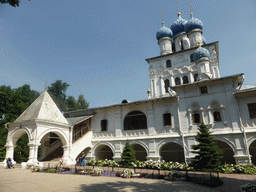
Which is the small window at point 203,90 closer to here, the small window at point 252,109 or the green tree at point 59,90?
the small window at point 252,109

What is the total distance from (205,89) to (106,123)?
10263 mm

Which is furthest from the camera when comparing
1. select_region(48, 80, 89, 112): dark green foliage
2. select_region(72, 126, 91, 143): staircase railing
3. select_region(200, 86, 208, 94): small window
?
select_region(48, 80, 89, 112): dark green foliage

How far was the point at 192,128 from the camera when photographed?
15.0m

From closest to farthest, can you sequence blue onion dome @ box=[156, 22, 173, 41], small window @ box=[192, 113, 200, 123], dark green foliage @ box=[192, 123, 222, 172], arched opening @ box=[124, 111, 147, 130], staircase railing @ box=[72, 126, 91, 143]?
dark green foliage @ box=[192, 123, 222, 172] → small window @ box=[192, 113, 200, 123] → staircase railing @ box=[72, 126, 91, 143] → arched opening @ box=[124, 111, 147, 130] → blue onion dome @ box=[156, 22, 173, 41]

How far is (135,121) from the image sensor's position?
18.2m

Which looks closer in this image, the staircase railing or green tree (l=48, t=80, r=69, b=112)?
→ the staircase railing

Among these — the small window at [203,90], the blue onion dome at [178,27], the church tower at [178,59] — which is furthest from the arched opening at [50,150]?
the blue onion dome at [178,27]

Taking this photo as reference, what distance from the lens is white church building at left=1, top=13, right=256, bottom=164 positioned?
13.7 m

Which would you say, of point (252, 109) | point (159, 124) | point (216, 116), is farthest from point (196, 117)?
point (252, 109)

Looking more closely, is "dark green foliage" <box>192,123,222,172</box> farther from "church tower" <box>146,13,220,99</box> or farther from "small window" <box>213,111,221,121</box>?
"church tower" <box>146,13,220,99</box>

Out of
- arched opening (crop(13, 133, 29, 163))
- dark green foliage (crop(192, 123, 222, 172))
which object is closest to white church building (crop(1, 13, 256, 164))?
arched opening (crop(13, 133, 29, 163))

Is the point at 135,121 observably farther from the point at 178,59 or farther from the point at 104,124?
the point at 178,59

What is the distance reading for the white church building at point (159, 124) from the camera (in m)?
13.7

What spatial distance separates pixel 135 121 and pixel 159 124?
8.86 feet
